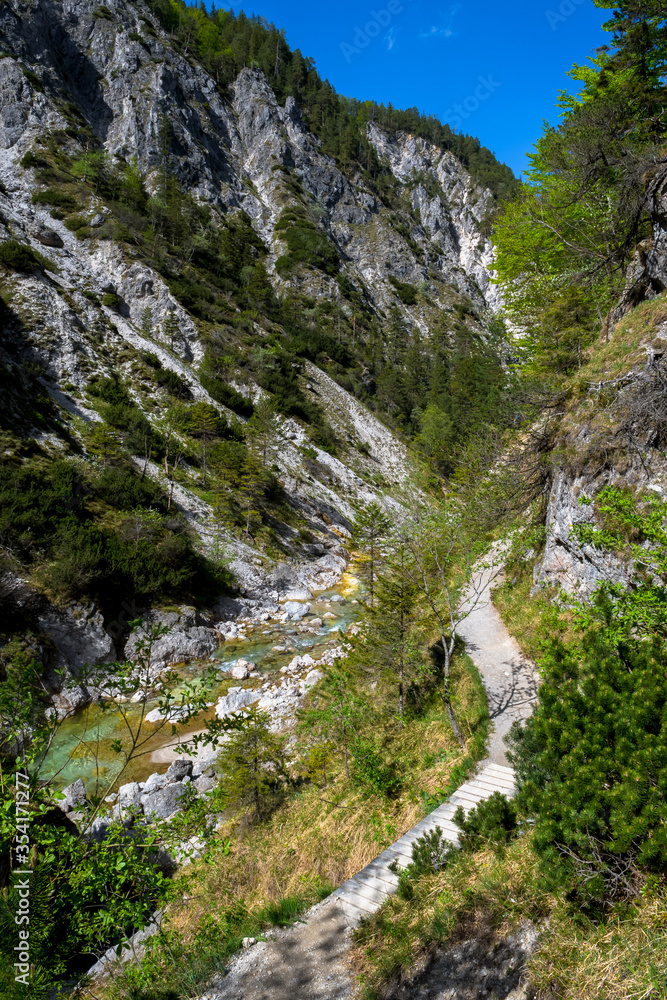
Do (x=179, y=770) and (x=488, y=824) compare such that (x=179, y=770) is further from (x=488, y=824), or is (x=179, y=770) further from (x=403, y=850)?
(x=488, y=824)

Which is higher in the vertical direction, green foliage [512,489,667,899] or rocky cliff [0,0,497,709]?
rocky cliff [0,0,497,709]

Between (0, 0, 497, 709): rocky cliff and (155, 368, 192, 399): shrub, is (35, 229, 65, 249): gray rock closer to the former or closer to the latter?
(0, 0, 497, 709): rocky cliff

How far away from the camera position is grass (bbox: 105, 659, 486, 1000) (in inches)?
213

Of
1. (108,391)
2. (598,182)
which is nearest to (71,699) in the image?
(108,391)

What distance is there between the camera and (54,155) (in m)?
46.4

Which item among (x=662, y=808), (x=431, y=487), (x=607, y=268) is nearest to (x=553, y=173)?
(x=607, y=268)

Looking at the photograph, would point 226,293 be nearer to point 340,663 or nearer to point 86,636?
point 86,636

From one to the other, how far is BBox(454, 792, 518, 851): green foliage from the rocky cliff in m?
5.85

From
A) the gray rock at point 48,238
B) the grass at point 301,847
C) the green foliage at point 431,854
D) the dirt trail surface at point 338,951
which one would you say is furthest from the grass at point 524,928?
the gray rock at point 48,238

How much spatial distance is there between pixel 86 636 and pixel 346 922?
13723 mm

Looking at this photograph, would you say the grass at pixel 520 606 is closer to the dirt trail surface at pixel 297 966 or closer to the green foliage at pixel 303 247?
the dirt trail surface at pixel 297 966

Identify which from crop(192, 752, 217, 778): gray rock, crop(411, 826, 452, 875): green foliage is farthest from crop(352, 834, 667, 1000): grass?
crop(192, 752, 217, 778): gray rock

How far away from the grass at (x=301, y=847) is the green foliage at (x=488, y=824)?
6.22ft

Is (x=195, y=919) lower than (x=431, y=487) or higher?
lower
